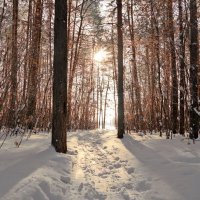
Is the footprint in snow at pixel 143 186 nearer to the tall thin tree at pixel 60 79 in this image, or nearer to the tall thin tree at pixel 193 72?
the tall thin tree at pixel 60 79

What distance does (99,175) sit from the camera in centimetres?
600

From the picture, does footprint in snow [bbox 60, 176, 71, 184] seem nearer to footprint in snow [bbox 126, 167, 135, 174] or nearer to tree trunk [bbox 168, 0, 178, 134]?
footprint in snow [bbox 126, 167, 135, 174]

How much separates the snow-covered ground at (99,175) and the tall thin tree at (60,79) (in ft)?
1.38

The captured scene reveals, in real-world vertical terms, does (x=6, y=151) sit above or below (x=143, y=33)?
below

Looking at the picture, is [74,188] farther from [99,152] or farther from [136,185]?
[99,152]

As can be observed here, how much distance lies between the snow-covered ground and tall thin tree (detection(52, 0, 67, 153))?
1.38ft

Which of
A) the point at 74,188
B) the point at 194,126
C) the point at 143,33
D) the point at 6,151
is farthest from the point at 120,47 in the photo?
the point at 74,188

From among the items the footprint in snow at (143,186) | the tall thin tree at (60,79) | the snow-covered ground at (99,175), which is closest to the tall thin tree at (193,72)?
the snow-covered ground at (99,175)

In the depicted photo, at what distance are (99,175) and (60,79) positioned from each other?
262cm

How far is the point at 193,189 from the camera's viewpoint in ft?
14.4

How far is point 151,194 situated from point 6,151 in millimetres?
3224

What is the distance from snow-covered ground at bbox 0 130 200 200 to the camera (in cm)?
433

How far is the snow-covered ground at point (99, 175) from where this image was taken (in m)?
4.33

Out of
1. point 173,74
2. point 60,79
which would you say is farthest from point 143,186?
point 173,74
